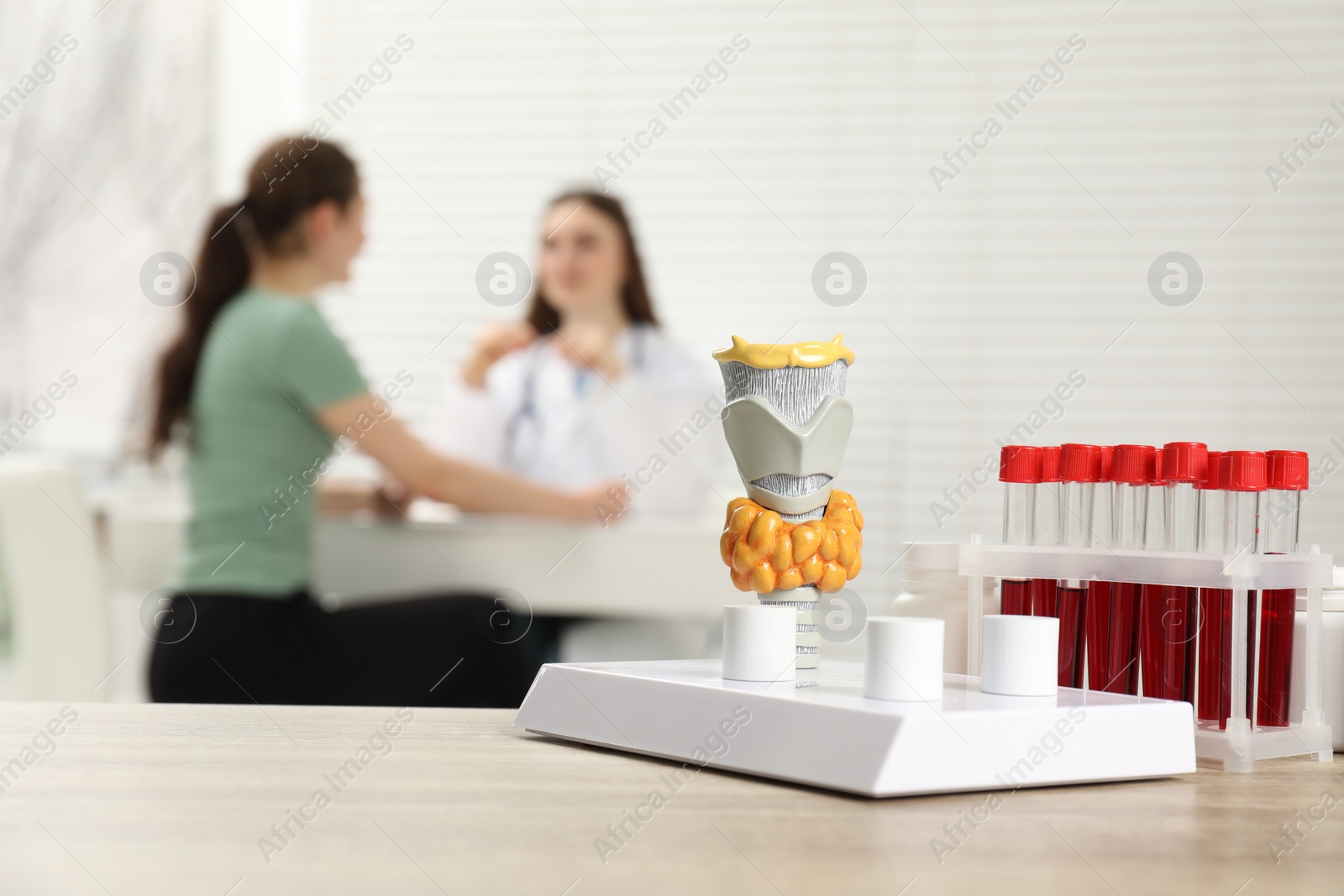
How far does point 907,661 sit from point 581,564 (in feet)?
4.03

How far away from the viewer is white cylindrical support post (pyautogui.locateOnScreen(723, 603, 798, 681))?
0.61 metres

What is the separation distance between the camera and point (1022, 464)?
682 millimetres

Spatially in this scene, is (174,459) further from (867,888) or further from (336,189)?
(867,888)

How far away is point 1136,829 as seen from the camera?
1.60 ft

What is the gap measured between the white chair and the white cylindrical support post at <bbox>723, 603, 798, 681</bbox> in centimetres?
146

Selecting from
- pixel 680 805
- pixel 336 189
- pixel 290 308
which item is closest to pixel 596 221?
pixel 336 189

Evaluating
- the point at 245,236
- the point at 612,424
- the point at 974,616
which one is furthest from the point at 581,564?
the point at 974,616

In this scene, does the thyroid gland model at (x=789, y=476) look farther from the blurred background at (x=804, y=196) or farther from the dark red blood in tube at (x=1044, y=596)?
the blurred background at (x=804, y=196)

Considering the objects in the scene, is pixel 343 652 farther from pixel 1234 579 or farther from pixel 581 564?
pixel 1234 579

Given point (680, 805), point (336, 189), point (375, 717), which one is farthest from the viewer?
point (336, 189)

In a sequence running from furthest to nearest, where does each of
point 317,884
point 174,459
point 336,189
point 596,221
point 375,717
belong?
point 174,459 → point 596,221 → point 336,189 → point 375,717 → point 317,884

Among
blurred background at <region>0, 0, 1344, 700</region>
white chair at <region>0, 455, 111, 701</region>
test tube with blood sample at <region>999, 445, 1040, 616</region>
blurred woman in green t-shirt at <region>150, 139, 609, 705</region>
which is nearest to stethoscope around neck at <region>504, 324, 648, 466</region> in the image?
blurred background at <region>0, 0, 1344, 700</region>

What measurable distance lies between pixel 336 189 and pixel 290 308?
23 cm

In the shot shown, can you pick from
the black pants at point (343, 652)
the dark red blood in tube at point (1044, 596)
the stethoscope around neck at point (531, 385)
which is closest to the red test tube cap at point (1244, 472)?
the dark red blood in tube at point (1044, 596)
